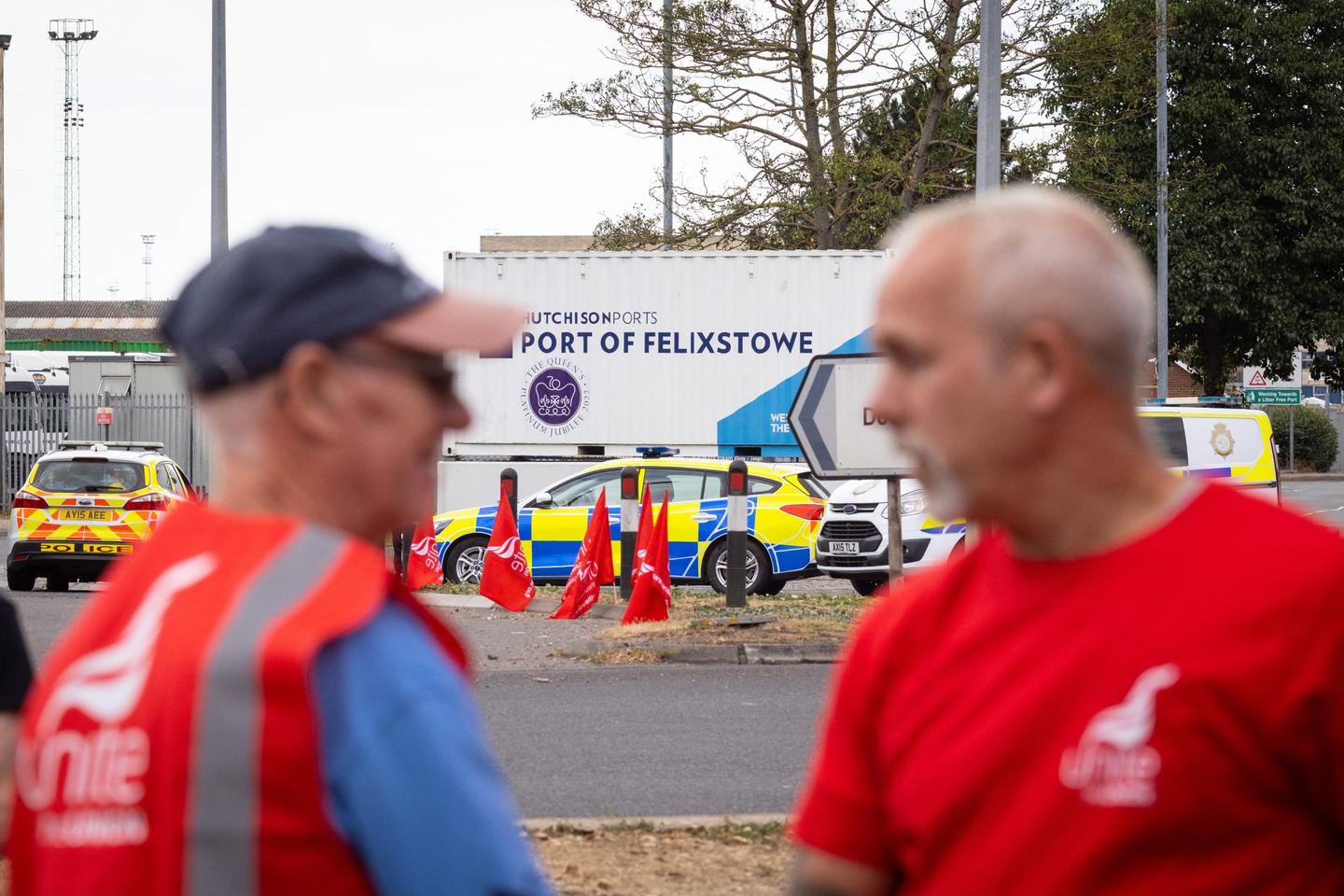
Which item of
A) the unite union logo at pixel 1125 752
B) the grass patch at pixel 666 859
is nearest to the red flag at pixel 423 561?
the grass patch at pixel 666 859

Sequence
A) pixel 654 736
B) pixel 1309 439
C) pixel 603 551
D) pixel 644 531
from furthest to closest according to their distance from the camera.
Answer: pixel 1309 439 → pixel 603 551 → pixel 644 531 → pixel 654 736

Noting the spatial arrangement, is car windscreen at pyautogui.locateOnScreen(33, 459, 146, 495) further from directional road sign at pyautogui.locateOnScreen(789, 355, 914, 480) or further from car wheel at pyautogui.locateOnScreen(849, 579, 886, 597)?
directional road sign at pyautogui.locateOnScreen(789, 355, 914, 480)

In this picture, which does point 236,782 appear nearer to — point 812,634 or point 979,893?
point 979,893

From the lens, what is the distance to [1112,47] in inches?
1013

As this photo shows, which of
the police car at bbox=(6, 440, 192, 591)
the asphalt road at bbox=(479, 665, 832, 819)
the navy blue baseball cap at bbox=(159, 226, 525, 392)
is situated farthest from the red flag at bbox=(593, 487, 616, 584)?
the navy blue baseball cap at bbox=(159, 226, 525, 392)

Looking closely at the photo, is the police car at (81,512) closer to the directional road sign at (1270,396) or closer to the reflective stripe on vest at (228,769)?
the reflective stripe on vest at (228,769)

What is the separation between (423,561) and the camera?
17.6 meters

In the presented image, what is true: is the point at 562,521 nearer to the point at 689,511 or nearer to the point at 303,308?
the point at 689,511

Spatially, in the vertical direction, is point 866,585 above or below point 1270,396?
below

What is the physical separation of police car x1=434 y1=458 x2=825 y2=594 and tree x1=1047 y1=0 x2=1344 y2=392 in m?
25.0

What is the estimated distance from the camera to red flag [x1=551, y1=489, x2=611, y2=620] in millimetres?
15227

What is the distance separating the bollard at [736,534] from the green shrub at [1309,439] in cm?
3808

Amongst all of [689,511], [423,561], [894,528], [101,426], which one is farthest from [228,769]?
[101,426]

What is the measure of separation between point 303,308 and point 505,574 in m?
14.3
